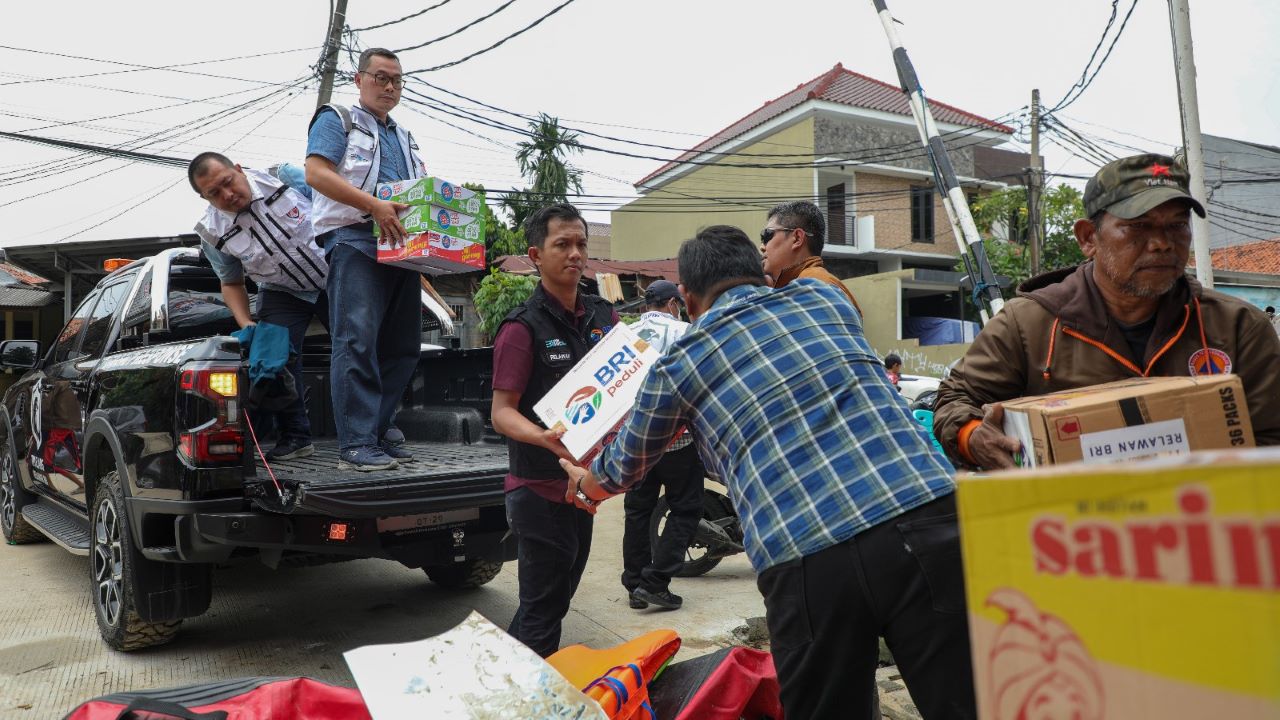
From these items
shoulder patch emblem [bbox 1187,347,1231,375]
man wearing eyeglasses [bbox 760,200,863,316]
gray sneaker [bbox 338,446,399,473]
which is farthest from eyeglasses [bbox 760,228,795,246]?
shoulder patch emblem [bbox 1187,347,1231,375]

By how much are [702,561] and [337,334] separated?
2.79m

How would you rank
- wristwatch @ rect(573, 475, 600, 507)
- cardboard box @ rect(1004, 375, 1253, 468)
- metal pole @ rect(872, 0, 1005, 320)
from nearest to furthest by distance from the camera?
cardboard box @ rect(1004, 375, 1253, 468)
wristwatch @ rect(573, 475, 600, 507)
metal pole @ rect(872, 0, 1005, 320)

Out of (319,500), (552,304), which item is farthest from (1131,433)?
(319,500)

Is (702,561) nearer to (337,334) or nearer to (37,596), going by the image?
(337,334)

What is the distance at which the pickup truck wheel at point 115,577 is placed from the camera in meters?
3.81

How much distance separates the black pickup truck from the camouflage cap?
271 cm

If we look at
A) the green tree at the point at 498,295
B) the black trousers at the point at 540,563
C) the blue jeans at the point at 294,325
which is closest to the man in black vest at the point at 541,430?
the black trousers at the point at 540,563

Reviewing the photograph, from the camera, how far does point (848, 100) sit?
25328 mm

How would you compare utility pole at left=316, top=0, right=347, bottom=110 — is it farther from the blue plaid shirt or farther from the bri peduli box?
the blue plaid shirt

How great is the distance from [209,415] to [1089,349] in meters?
3.20

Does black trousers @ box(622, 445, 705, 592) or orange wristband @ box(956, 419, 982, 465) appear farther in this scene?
black trousers @ box(622, 445, 705, 592)

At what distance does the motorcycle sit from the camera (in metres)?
5.28

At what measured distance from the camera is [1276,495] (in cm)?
69

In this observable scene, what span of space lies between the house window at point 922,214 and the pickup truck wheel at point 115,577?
2536cm
